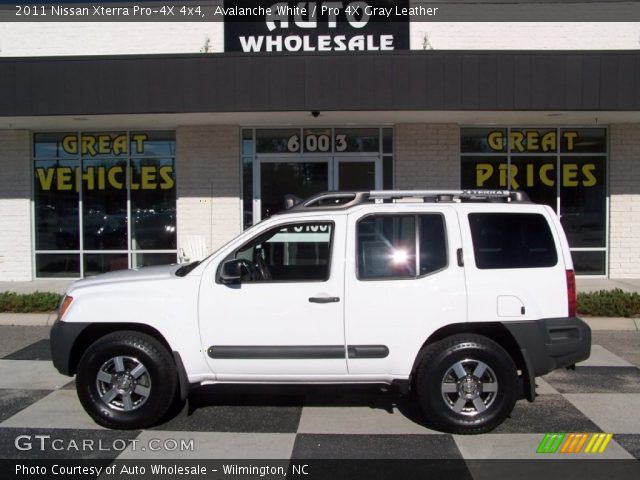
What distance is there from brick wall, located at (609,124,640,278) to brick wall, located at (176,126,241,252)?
773cm

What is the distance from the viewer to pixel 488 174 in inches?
515

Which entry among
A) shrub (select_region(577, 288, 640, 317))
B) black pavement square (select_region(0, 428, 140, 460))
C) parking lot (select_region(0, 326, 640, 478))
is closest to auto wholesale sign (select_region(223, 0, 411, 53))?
shrub (select_region(577, 288, 640, 317))

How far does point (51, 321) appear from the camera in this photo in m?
9.52

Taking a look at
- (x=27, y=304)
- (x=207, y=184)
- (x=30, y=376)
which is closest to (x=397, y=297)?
(x=30, y=376)

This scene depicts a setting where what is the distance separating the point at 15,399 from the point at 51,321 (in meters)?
3.68

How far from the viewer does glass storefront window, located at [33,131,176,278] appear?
13.2 metres

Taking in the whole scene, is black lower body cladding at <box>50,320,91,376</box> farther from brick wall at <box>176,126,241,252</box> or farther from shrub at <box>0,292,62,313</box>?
brick wall at <box>176,126,241,252</box>

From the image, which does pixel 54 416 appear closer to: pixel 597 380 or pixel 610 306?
pixel 597 380

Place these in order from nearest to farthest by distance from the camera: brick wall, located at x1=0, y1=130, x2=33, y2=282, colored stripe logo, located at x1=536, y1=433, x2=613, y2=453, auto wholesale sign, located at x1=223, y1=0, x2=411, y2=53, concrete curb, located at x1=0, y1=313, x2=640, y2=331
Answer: colored stripe logo, located at x1=536, y1=433, x2=613, y2=453
concrete curb, located at x1=0, y1=313, x2=640, y2=331
auto wholesale sign, located at x1=223, y1=0, x2=411, y2=53
brick wall, located at x1=0, y1=130, x2=33, y2=282

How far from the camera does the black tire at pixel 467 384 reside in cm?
495

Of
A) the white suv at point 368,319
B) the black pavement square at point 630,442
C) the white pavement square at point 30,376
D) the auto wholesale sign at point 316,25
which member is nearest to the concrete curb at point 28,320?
the white pavement square at point 30,376

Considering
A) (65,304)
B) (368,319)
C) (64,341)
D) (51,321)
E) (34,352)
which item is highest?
(65,304)

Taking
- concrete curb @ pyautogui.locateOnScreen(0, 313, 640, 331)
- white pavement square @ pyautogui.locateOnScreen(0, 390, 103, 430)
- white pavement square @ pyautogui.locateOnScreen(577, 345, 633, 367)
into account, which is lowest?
white pavement square @ pyautogui.locateOnScreen(0, 390, 103, 430)

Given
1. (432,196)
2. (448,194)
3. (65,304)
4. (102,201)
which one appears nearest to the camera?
(65,304)
